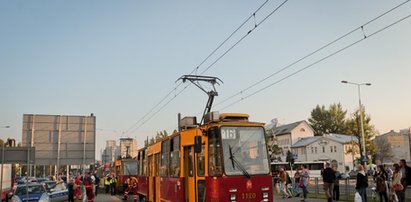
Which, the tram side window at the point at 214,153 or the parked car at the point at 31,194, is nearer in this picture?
the tram side window at the point at 214,153

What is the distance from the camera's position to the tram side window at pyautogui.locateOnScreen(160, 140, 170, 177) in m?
16.5

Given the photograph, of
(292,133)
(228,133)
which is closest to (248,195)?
(228,133)

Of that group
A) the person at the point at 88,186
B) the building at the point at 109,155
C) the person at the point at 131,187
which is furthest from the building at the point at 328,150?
the person at the point at 88,186

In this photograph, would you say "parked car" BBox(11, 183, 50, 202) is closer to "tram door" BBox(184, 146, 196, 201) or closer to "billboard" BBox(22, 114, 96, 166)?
"billboard" BBox(22, 114, 96, 166)

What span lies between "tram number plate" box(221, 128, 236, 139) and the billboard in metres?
16.9

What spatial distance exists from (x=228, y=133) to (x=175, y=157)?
11.2 ft

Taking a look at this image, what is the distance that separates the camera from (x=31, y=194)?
2227 cm

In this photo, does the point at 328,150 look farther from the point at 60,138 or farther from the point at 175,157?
the point at 175,157

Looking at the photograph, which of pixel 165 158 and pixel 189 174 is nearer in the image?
pixel 189 174

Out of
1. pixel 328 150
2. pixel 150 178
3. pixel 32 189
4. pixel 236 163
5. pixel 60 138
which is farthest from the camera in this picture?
pixel 328 150

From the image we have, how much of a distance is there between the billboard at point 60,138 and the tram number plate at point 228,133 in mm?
16863

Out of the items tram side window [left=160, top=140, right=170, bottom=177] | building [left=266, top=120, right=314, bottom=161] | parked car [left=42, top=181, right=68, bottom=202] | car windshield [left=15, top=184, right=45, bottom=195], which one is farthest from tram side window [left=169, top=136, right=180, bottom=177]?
building [left=266, top=120, right=314, bottom=161]

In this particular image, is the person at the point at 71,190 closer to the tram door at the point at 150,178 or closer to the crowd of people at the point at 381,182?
the tram door at the point at 150,178

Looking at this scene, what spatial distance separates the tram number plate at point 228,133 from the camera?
1252 cm
